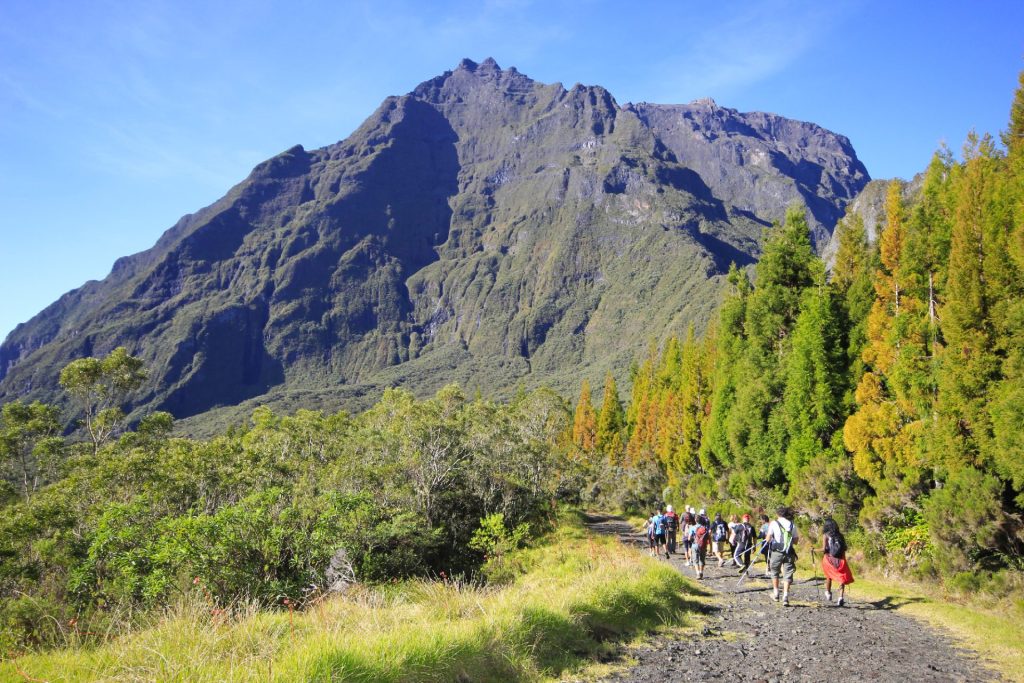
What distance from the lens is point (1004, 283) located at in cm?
1141

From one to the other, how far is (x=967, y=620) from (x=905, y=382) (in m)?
6.97

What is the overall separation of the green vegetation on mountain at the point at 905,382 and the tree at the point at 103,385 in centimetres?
3269

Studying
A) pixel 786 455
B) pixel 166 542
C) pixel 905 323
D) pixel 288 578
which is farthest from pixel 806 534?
pixel 166 542

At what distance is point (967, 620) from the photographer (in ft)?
29.3

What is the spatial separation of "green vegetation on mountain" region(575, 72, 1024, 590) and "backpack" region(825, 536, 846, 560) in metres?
3.07

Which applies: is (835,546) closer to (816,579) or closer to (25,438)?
(816,579)

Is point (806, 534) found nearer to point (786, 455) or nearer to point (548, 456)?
point (786, 455)

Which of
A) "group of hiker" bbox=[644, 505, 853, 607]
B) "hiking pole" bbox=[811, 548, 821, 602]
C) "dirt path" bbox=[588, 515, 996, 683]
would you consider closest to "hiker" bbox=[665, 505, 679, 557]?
"group of hiker" bbox=[644, 505, 853, 607]

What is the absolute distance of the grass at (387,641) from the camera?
420 cm

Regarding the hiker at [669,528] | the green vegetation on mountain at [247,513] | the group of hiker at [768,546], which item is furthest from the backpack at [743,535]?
the green vegetation on mountain at [247,513]

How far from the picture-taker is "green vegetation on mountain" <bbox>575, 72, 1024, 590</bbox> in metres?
11.0

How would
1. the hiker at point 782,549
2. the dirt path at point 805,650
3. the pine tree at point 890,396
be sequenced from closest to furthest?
the dirt path at point 805,650, the hiker at point 782,549, the pine tree at point 890,396

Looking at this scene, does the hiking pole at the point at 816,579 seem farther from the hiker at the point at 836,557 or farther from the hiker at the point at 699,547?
the hiker at the point at 699,547

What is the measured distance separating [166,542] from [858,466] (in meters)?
17.5
